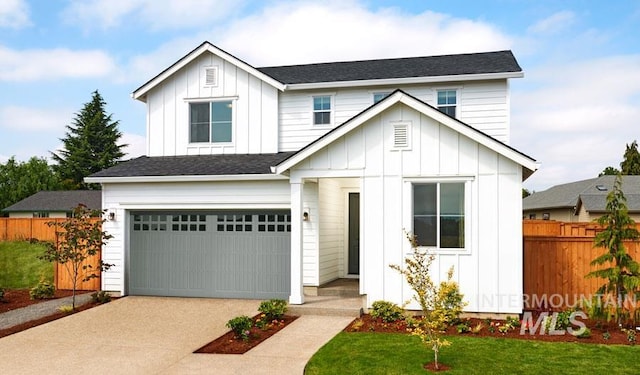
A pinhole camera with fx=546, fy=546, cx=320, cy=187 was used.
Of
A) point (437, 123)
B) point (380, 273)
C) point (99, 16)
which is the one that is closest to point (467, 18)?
point (437, 123)

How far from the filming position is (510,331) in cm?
984

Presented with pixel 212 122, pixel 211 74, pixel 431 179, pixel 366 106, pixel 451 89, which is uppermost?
pixel 211 74

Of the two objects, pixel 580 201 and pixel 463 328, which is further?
pixel 580 201

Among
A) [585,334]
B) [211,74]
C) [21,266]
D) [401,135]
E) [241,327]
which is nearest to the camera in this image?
[585,334]

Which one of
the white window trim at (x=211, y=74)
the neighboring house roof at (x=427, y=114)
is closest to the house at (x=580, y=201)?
the neighboring house roof at (x=427, y=114)

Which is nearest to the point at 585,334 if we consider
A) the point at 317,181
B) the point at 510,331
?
the point at 510,331

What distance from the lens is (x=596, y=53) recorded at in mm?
18531

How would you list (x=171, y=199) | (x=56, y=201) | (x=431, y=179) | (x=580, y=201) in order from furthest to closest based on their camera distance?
(x=56, y=201), (x=580, y=201), (x=171, y=199), (x=431, y=179)

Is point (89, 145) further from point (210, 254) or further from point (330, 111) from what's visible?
point (210, 254)

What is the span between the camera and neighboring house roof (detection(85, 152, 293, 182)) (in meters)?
13.4

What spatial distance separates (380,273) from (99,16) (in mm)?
11713

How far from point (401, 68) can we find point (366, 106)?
1.96 meters

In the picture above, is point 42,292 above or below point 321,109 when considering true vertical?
below

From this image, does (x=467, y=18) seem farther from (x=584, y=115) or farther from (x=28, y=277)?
(x=28, y=277)
